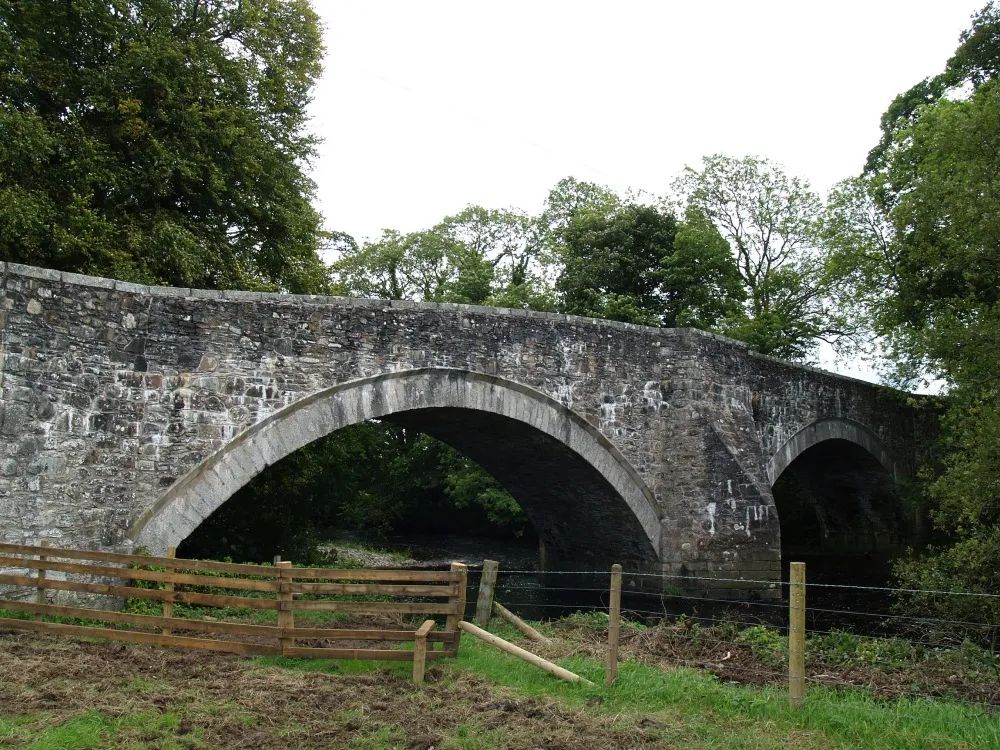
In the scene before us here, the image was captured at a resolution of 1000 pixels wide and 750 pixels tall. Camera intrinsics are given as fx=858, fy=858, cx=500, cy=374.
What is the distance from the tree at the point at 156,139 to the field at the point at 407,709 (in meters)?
5.95

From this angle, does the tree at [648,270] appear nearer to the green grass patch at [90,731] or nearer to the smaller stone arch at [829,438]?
the smaller stone arch at [829,438]

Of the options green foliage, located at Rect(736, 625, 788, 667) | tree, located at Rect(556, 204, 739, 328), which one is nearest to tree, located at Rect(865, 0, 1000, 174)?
tree, located at Rect(556, 204, 739, 328)

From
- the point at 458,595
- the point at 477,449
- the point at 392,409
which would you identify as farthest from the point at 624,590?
the point at 458,595

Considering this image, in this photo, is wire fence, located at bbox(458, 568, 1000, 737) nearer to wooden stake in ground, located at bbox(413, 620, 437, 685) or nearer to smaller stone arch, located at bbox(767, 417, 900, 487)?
wooden stake in ground, located at bbox(413, 620, 437, 685)

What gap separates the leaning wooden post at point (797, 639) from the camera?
4652mm

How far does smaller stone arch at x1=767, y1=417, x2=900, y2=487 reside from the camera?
1407cm

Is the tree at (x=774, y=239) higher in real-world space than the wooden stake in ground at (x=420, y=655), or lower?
higher

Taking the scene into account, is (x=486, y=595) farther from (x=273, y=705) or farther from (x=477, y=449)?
(x=477, y=449)

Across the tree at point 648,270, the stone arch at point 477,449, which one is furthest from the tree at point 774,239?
the stone arch at point 477,449

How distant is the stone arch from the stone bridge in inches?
0.9

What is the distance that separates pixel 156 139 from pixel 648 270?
12770mm

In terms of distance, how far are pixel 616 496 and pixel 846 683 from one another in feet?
20.9

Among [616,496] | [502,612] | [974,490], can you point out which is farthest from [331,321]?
[974,490]

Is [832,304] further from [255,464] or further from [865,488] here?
[255,464]
